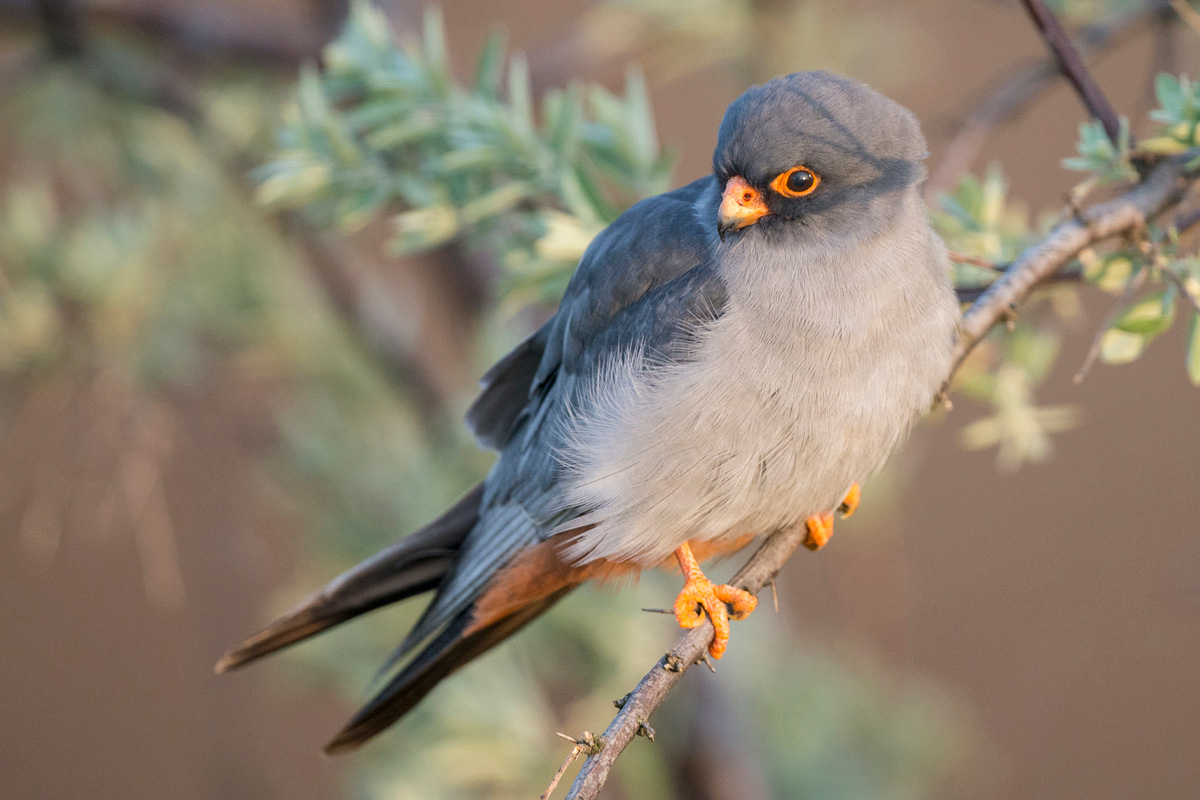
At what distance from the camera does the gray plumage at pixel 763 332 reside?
136 centimetres

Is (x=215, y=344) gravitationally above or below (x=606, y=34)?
below

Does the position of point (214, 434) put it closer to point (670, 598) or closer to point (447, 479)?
point (447, 479)

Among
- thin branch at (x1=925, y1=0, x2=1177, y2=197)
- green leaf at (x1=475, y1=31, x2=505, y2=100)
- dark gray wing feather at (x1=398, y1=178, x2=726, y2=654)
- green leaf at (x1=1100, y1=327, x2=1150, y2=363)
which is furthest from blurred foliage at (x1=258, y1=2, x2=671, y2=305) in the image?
green leaf at (x1=1100, y1=327, x2=1150, y2=363)

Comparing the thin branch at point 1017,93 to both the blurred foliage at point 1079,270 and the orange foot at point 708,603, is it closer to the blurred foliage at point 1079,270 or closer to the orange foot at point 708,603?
the blurred foliage at point 1079,270

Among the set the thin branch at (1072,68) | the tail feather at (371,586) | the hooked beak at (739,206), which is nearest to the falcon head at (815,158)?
the hooked beak at (739,206)

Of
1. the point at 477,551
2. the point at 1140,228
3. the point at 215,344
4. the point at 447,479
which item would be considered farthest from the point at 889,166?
the point at 215,344

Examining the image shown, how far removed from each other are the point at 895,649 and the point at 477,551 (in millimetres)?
2260

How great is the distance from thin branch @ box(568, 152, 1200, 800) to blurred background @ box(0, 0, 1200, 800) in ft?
1.02

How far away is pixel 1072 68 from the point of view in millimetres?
1328

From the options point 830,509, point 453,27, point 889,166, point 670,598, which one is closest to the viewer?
point 889,166

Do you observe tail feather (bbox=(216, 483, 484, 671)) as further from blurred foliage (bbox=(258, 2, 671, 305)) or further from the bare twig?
the bare twig

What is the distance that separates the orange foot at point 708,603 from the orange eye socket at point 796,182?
55 cm

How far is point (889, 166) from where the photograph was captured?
1378 millimetres

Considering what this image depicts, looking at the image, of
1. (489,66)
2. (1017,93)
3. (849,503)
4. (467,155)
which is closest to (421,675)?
(849,503)
